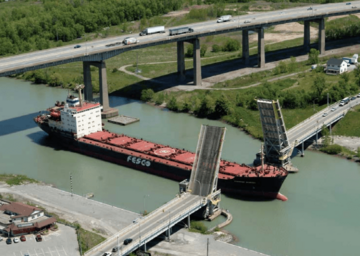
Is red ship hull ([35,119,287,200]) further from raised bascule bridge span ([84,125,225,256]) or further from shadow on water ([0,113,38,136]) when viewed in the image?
shadow on water ([0,113,38,136])

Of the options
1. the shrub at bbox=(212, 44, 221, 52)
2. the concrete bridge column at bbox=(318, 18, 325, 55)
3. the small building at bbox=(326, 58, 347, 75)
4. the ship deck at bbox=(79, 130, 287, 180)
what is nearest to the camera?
the ship deck at bbox=(79, 130, 287, 180)

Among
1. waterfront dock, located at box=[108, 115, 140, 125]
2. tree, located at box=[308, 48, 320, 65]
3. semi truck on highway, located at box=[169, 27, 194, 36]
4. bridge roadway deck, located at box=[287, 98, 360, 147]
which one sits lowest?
waterfront dock, located at box=[108, 115, 140, 125]

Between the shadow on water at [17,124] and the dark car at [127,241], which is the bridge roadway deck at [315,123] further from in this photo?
the shadow on water at [17,124]

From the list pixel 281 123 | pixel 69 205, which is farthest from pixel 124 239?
pixel 281 123

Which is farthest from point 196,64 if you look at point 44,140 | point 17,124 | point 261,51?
point 44,140

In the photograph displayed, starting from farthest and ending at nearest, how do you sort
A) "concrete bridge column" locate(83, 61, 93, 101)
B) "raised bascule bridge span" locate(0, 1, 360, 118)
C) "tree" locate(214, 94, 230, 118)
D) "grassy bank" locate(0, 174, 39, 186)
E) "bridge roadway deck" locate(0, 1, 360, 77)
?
1. "concrete bridge column" locate(83, 61, 93, 101)
2. "raised bascule bridge span" locate(0, 1, 360, 118)
3. "tree" locate(214, 94, 230, 118)
4. "bridge roadway deck" locate(0, 1, 360, 77)
5. "grassy bank" locate(0, 174, 39, 186)

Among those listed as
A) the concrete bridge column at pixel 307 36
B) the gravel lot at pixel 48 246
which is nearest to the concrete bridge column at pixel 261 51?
the concrete bridge column at pixel 307 36

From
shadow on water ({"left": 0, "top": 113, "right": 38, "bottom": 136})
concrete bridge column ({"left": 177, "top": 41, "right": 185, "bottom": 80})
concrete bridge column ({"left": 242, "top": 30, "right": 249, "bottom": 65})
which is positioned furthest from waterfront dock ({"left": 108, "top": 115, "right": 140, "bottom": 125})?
concrete bridge column ({"left": 242, "top": 30, "right": 249, "bottom": 65})
